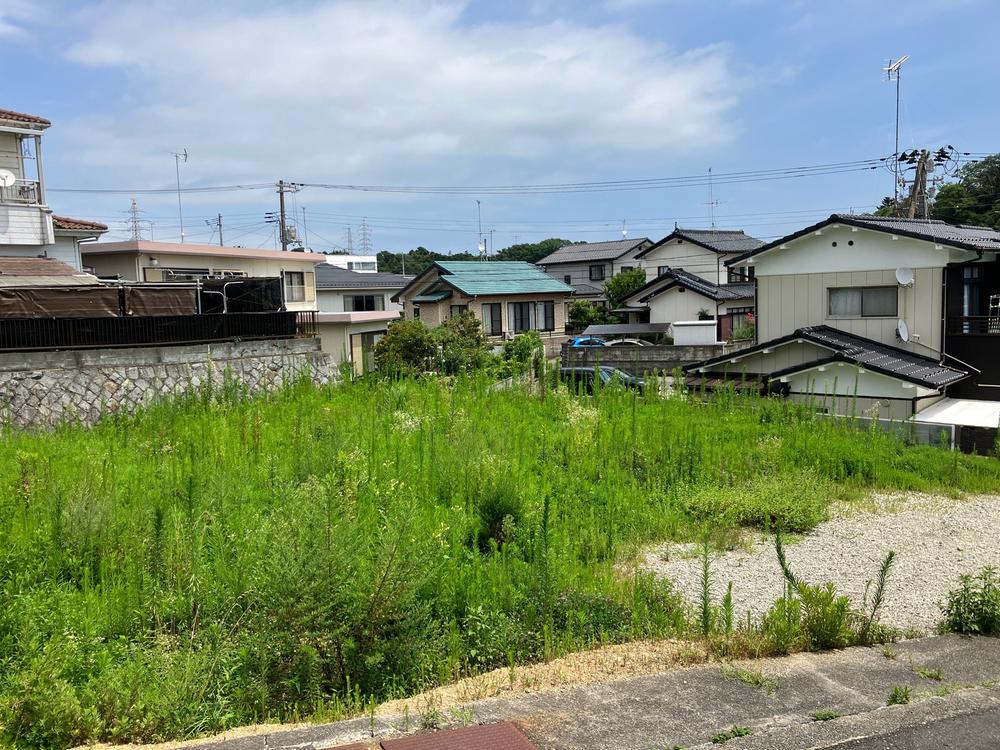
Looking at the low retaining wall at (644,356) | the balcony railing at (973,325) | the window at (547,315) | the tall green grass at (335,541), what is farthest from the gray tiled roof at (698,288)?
the tall green grass at (335,541)

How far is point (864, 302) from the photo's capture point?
15539 millimetres

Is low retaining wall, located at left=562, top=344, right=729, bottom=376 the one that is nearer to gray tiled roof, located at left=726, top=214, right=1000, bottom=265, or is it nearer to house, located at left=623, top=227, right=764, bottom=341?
house, located at left=623, top=227, right=764, bottom=341

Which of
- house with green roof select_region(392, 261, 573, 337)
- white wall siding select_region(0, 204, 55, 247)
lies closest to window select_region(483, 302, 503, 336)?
house with green roof select_region(392, 261, 573, 337)

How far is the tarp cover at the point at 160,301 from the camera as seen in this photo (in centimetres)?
1209

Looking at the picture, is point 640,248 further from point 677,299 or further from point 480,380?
point 480,380

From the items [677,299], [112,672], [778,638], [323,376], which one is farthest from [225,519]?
[677,299]

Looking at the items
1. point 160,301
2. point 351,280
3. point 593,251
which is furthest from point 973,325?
point 593,251

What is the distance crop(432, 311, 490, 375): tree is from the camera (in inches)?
672

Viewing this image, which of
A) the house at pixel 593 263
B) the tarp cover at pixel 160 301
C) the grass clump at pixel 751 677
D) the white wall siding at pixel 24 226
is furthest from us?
the house at pixel 593 263

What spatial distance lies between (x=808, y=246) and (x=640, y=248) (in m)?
30.6

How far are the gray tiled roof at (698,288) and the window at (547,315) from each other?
146 inches

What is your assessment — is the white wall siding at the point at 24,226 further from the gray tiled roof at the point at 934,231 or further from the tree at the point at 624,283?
the tree at the point at 624,283

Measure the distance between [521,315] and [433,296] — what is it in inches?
164

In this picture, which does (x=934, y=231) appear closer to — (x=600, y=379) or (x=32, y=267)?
(x=600, y=379)
